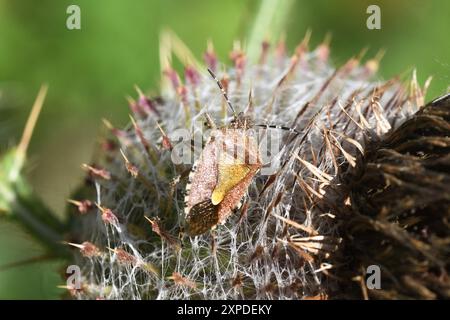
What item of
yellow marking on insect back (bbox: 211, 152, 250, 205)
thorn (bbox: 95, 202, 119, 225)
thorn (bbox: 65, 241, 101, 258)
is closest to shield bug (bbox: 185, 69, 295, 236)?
yellow marking on insect back (bbox: 211, 152, 250, 205)

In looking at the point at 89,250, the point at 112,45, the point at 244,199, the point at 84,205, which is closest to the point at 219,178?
the point at 244,199

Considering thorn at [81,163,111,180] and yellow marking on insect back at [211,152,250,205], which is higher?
thorn at [81,163,111,180]

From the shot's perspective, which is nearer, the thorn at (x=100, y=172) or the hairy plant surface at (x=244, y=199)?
the hairy plant surface at (x=244, y=199)

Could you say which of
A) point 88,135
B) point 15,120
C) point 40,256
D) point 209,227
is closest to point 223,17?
point 88,135

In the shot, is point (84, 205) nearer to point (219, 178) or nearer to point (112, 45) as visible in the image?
point (219, 178)

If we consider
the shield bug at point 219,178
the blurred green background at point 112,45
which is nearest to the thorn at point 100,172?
the shield bug at point 219,178

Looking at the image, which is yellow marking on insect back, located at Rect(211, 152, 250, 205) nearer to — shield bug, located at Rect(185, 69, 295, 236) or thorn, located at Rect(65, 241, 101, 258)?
shield bug, located at Rect(185, 69, 295, 236)

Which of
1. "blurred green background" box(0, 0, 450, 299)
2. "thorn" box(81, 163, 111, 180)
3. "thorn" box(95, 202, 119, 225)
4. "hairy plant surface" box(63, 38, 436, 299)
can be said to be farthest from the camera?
"blurred green background" box(0, 0, 450, 299)

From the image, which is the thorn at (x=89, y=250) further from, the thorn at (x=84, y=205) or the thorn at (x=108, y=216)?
the thorn at (x=84, y=205)

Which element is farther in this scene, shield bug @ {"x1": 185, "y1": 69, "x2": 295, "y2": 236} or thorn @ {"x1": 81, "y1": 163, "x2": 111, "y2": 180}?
thorn @ {"x1": 81, "y1": 163, "x2": 111, "y2": 180}

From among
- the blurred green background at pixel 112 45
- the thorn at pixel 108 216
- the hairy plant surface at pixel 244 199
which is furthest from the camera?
the blurred green background at pixel 112 45
